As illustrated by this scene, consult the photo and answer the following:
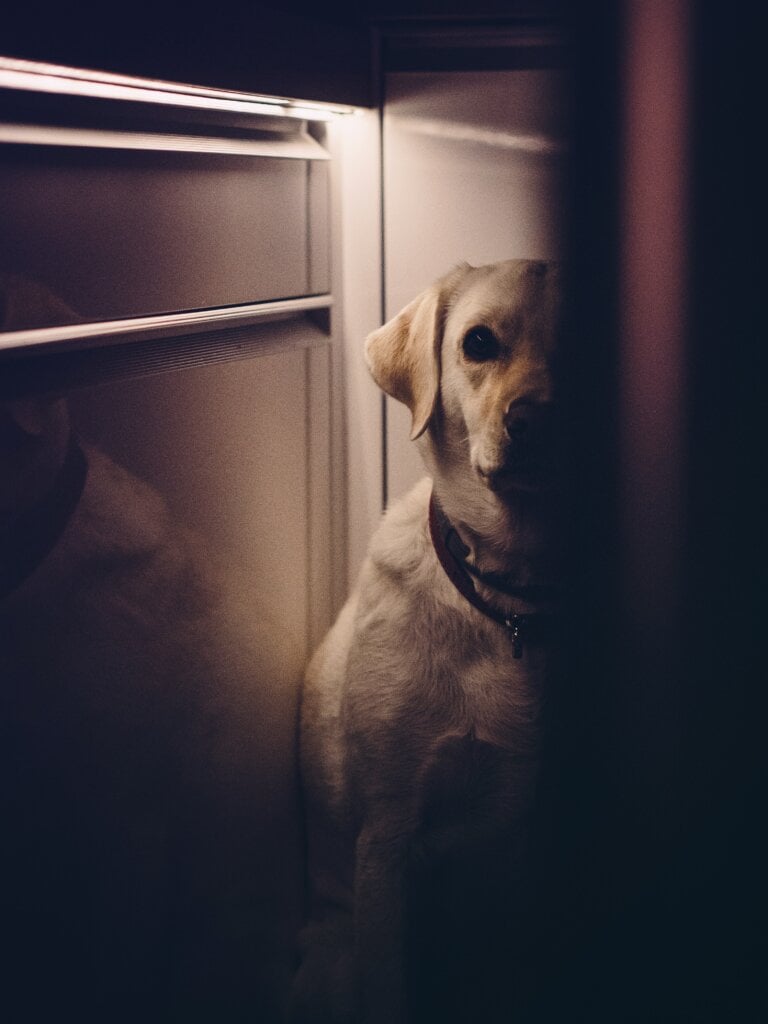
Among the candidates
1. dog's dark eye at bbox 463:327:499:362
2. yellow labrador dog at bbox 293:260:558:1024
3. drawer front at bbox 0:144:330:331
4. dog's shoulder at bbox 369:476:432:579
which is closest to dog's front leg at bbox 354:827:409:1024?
yellow labrador dog at bbox 293:260:558:1024

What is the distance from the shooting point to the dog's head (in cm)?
101

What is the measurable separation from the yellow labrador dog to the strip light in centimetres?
30

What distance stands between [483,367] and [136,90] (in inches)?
19.6

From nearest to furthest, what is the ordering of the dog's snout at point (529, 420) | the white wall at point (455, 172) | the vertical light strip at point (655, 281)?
1. the vertical light strip at point (655, 281)
2. the dog's snout at point (529, 420)
3. the white wall at point (455, 172)

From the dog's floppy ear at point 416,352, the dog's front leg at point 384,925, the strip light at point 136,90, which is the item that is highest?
the strip light at point 136,90

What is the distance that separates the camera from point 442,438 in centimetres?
120

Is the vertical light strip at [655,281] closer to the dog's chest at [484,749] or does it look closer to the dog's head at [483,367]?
the dog's head at [483,367]

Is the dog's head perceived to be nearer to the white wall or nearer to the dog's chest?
the white wall

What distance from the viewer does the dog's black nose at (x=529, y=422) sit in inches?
38.6

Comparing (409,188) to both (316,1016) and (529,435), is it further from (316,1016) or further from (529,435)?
(316,1016)

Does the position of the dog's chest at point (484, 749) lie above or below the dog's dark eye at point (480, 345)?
below

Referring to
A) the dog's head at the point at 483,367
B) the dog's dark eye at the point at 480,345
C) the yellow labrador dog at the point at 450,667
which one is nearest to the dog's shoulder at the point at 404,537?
the yellow labrador dog at the point at 450,667

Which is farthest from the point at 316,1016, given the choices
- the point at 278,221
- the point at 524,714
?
the point at 278,221

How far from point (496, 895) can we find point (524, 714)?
11.8 inches
